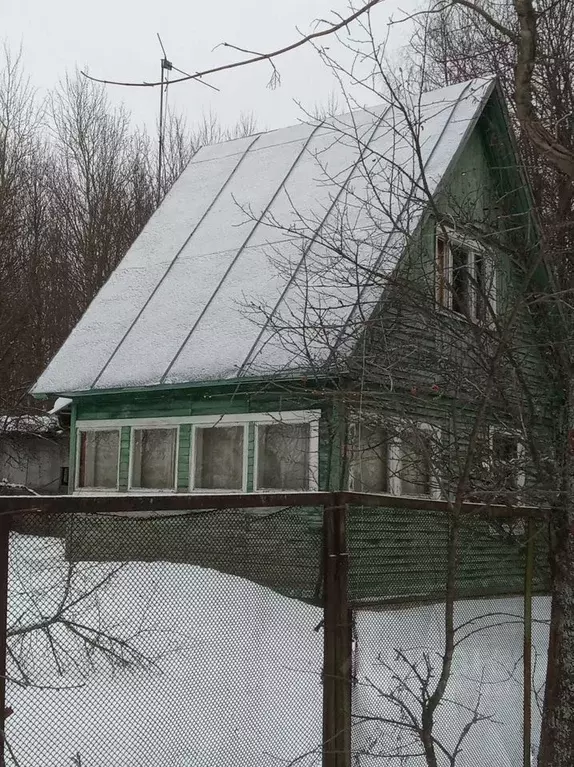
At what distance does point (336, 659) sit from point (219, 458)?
24.1 ft

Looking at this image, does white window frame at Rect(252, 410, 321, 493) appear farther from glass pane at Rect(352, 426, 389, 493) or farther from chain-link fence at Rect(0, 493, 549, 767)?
chain-link fence at Rect(0, 493, 549, 767)

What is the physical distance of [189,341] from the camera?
10094 mm

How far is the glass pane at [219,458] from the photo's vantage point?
10.2 meters

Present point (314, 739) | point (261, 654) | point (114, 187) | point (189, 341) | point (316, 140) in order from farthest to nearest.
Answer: point (114, 187) → point (316, 140) → point (189, 341) → point (314, 739) → point (261, 654)

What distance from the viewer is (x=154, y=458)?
11023 mm

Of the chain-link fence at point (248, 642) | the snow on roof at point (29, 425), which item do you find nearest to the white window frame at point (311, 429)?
the chain-link fence at point (248, 642)

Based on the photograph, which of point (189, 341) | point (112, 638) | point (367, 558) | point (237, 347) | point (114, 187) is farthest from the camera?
point (114, 187)

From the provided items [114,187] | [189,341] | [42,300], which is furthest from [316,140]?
[114,187]

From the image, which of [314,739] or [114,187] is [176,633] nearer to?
[314,739]

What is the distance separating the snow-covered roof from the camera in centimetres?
926

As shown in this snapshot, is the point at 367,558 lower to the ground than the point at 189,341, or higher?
lower

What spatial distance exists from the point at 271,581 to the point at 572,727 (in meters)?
1.72

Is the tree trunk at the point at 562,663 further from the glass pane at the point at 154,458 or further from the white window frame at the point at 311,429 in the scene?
the glass pane at the point at 154,458

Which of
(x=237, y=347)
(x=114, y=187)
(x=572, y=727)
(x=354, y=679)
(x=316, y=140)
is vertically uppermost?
→ (x=114, y=187)
